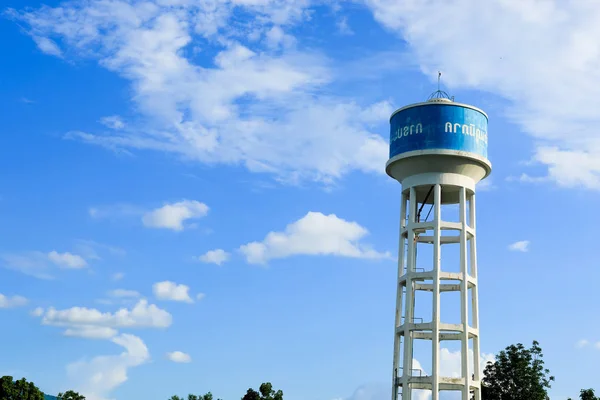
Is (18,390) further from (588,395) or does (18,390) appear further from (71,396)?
(588,395)

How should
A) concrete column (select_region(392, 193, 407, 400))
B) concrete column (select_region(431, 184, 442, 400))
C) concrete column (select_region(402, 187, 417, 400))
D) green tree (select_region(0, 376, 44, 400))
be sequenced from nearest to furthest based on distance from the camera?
1. concrete column (select_region(431, 184, 442, 400))
2. concrete column (select_region(402, 187, 417, 400))
3. concrete column (select_region(392, 193, 407, 400))
4. green tree (select_region(0, 376, 44, 400))

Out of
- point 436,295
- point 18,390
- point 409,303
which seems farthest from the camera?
point 18,390

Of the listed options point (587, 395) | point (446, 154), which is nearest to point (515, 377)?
point (587, 395)

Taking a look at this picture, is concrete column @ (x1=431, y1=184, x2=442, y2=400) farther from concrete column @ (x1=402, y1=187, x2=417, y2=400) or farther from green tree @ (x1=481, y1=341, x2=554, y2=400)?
green tree @ (x1=481, y1=341, x2=554, y2=400)

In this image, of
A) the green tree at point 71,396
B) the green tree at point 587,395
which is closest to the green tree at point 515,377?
the green tree at point 587,395

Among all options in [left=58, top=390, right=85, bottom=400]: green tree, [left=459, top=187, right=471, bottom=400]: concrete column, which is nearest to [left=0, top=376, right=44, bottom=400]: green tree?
[left=58, top=390, right=85, bottom=400]: green tree

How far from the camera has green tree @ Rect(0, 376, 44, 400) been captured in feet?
256

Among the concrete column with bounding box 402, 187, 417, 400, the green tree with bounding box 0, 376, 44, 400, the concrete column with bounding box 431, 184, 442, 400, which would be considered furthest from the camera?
the green tree with bounding box 0, 376, 44, 400

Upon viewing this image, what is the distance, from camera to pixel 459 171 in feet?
181

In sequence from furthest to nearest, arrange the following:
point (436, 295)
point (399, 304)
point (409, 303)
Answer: point (399, 304), point (409, 303), point (436, 295)

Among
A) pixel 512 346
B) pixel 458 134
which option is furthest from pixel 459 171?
pixel 512 346

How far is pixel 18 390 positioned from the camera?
7875 centimetres

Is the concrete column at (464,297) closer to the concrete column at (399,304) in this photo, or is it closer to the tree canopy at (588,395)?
the concrete column at (399,304)

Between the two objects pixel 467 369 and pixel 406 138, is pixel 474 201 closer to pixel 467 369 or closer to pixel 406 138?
pixel 406 138
